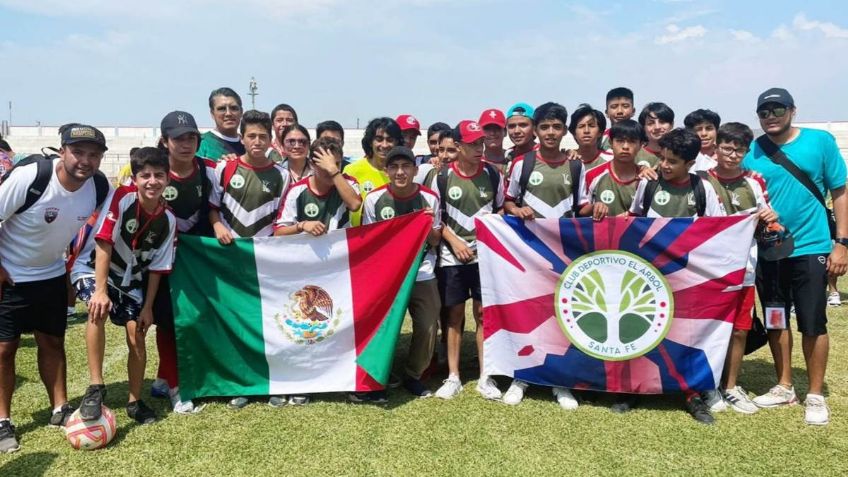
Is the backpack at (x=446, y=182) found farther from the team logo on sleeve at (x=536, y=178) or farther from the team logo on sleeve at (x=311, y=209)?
the team logo on sleeve at (x=311, y=209)

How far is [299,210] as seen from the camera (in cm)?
477

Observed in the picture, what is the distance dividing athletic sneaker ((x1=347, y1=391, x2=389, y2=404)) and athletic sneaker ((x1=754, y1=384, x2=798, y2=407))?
3.02 metres

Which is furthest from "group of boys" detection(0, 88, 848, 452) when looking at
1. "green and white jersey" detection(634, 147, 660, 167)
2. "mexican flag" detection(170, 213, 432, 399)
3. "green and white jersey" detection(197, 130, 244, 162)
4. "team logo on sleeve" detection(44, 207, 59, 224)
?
"green and white jersey" detection(197, 130, 244, 162)

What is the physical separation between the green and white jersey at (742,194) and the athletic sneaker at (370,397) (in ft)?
10.4

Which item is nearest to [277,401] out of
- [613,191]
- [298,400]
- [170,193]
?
[298,400]

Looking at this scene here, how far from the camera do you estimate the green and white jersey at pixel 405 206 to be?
4801 millimetres

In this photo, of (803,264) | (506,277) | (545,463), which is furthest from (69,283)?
(803,264)

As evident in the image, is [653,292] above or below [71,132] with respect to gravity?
below

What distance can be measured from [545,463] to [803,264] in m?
2.65

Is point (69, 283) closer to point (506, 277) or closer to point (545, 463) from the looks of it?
point (506, 277)

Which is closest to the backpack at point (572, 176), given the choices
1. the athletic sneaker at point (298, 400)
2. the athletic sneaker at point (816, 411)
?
the athletic sneaker at point (816, 411)

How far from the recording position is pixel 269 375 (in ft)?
15.6

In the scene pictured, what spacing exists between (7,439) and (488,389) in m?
3.48

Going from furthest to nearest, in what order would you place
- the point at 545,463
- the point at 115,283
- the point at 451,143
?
the point at 451,143 → the point at 115,283 → the point at 545,463
